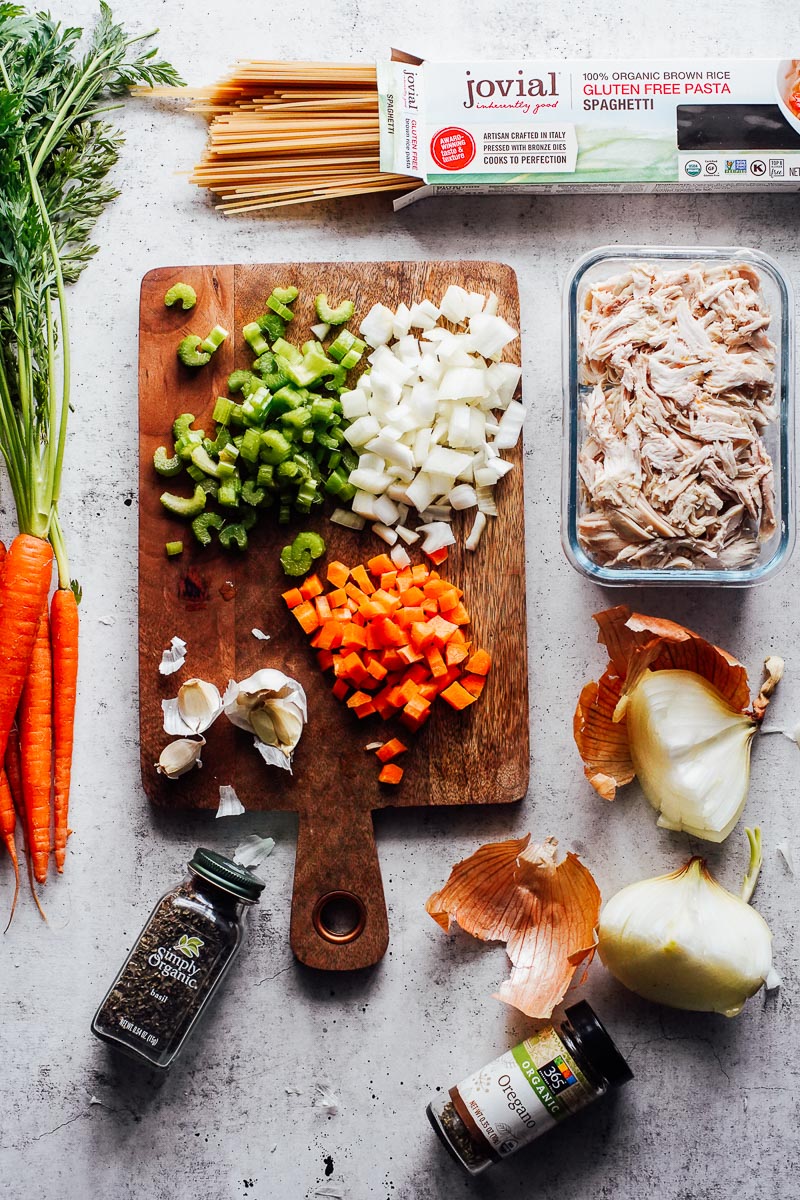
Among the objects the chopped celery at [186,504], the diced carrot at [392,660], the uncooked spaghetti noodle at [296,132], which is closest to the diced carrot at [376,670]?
the diced carrot at [392,660]

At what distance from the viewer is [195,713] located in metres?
1.97

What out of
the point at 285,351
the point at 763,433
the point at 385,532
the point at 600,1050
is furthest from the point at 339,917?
the point at 763,433

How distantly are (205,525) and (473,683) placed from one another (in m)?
0.62

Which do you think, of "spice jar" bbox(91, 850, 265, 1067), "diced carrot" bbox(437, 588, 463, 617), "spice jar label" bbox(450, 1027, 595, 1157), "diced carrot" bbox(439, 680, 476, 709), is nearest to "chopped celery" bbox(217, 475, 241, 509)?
"diced carrot" bbox(437, 588, 463, 617)

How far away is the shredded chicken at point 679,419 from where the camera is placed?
1.83 meters

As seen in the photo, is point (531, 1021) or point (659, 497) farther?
point (531, 1021)

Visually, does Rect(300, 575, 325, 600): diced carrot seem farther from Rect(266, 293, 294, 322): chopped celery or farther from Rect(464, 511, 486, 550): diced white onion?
Rect(266, 293, 294, 322): chopped celery

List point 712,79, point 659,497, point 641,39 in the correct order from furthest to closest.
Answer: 1. point 641,39
2. point 712,79
3. point 659,497

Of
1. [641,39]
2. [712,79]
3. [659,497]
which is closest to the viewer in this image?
[659,497]

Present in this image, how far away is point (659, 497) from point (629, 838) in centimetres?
72

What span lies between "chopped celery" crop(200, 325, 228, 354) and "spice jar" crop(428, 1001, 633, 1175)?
1472 mm

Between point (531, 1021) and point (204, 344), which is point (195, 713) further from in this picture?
point (531, 1021)

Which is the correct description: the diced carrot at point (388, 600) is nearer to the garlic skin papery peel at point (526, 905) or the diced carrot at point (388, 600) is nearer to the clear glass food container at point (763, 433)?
the clear glass food container at point (763, 433)

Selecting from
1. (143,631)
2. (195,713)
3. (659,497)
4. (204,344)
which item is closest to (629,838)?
(659,497)
